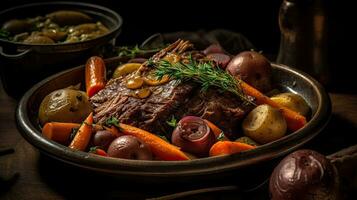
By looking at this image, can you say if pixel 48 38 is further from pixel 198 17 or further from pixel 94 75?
pixel 198 17

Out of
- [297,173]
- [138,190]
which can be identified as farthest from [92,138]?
[297,173]

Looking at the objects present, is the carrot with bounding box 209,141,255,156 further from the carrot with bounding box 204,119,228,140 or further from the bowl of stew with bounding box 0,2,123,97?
the bowl of stew with bounding box 0,2,123,97

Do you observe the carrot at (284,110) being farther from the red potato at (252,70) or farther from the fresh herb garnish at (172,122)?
the fresh herb garnish at (172,122)

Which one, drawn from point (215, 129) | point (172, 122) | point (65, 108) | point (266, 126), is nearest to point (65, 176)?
point (65, 108)

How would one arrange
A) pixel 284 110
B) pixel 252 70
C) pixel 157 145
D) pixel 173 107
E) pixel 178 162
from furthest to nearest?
pixel 252 70 → pixel 284 110 → pixel 173 107 → pixel 157 145 → pixel 178 162

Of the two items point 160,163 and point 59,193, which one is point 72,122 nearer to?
point 59,193

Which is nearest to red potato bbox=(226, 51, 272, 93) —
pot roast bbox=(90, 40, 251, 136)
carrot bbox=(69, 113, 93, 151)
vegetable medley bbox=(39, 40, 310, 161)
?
vegetable medley bbox=(39, 40, 310, 161)

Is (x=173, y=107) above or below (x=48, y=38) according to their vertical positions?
above
